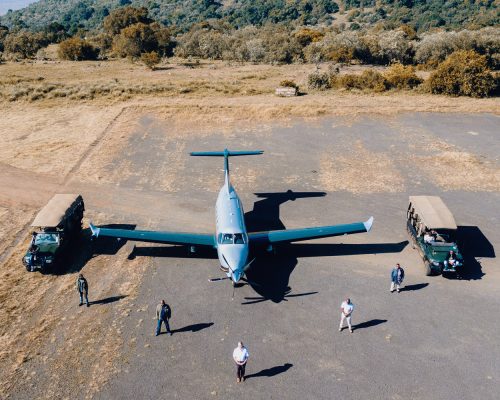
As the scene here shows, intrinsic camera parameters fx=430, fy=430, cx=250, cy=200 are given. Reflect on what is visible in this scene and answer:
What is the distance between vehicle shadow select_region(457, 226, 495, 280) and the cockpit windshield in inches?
393

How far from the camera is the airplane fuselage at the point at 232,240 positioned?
17.8 meters

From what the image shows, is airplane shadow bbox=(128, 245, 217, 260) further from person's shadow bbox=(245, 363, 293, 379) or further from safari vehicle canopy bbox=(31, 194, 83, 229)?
person's shadow bbox=(245, 363, 293, 379)

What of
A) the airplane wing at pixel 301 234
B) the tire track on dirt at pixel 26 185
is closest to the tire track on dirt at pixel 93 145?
the tire track on dirt at pixel 26 185

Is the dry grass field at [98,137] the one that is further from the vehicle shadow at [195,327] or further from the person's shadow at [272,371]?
the person's shadow at [272,371]

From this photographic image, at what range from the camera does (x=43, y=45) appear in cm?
9156

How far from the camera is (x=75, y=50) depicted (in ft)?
251

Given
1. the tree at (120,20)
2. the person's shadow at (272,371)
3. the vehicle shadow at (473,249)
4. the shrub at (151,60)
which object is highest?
the tree at (120,20)

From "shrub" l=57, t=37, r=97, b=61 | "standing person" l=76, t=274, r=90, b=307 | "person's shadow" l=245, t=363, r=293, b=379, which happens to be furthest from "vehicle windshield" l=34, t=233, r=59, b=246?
"shrub" l=57, t=37, r=97, b=61

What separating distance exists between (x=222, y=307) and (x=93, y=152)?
22170mm

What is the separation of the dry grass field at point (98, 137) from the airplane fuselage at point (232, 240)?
4346 mm

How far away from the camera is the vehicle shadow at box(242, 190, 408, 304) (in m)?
18.8

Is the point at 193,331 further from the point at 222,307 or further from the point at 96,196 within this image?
the point at 96,196

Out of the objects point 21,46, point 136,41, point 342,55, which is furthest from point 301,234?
point 21,46

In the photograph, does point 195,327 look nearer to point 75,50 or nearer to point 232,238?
point 232,238
